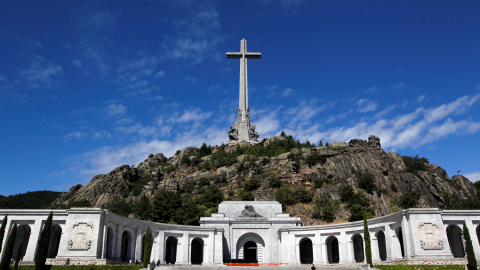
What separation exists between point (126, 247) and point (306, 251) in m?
21.8

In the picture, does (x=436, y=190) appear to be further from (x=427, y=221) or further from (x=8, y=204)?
(x=8, y=204)

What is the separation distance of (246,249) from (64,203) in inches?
1647

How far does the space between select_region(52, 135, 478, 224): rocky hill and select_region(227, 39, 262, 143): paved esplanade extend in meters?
3.27

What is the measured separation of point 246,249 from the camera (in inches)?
1955

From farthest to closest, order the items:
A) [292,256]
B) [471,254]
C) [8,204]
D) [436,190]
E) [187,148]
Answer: [187,148] → [436,190] → [8,204] → [292,256] → [471,254]

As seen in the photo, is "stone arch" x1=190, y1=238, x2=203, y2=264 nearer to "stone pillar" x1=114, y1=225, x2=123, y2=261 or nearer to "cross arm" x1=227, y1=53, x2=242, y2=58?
"stone pillar" x1=114, y1=225, x2=123, y2=261

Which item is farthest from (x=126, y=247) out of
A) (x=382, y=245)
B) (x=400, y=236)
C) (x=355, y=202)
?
(x=355, y=202)

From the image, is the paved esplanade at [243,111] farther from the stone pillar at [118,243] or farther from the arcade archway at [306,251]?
the stone pillar at [118,243]

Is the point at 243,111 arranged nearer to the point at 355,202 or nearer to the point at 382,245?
the point at 355,202

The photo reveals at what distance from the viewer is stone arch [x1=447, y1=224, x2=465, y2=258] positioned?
3850 cm

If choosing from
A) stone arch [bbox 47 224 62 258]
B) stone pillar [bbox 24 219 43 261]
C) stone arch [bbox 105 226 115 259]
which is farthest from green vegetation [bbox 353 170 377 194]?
stone pillar [bbox 24 219 43 261]

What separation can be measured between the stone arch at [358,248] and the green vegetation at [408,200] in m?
27.2

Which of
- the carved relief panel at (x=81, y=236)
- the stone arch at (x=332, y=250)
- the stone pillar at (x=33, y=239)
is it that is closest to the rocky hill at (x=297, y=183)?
the stone arch at (x=332, y=250)

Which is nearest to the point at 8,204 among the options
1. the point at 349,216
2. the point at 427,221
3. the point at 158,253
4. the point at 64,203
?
the point at 64,203
